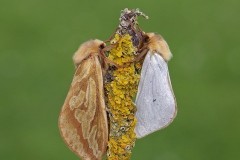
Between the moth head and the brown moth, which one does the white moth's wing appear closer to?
the moth head

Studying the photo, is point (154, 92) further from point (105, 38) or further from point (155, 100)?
point (105, 38)

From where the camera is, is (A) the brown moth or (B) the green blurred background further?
(B) the green blurred background

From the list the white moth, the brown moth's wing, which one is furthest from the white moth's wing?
the brown moth's wing

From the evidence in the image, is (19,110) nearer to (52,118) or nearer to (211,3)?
(52,118)

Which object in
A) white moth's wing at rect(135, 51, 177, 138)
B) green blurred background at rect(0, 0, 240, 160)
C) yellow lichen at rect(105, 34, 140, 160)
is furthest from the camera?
green blurred background at rect(0, 0, 240, 160)

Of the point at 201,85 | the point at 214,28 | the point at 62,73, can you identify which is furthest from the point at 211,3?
the point at 62,73
